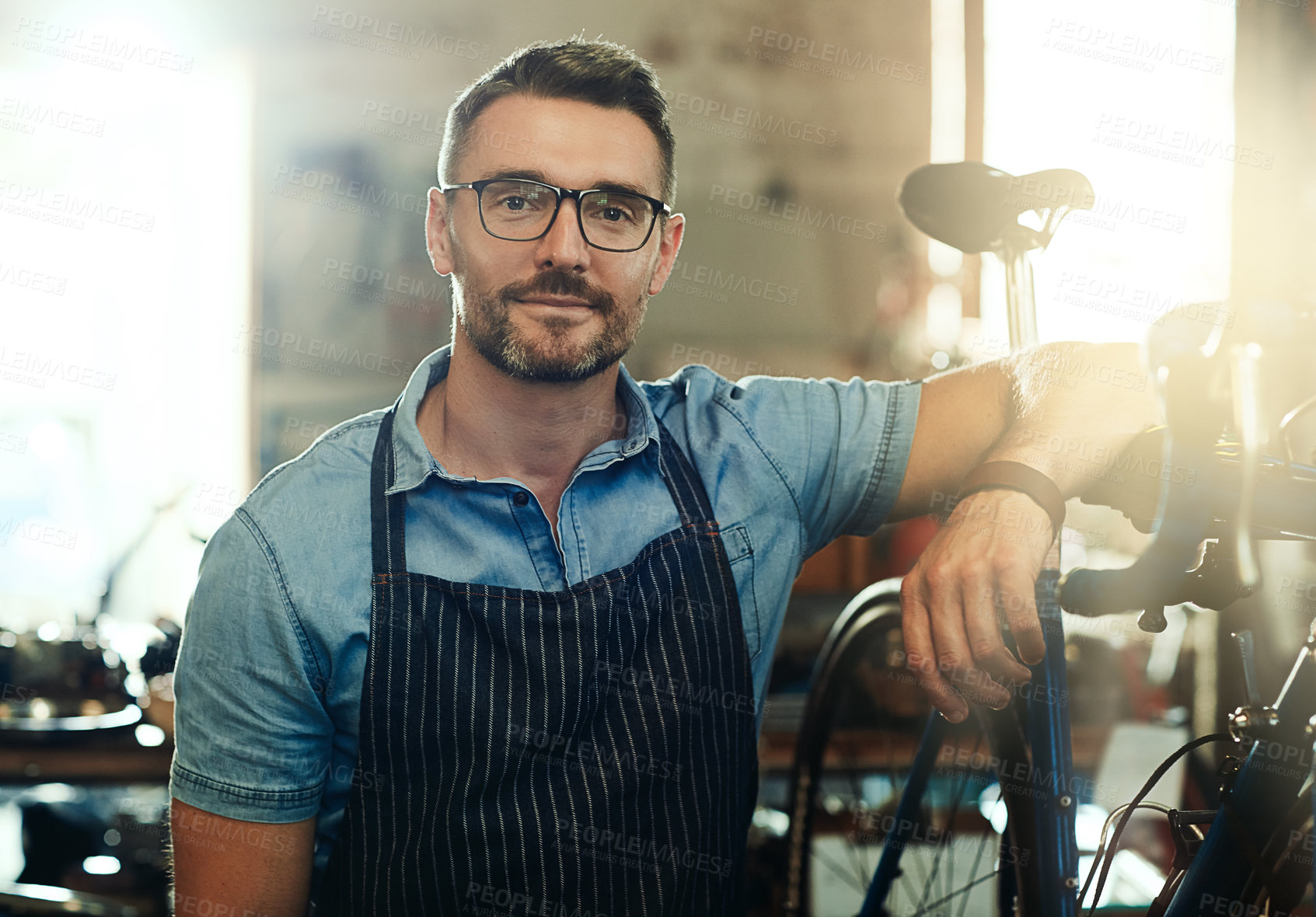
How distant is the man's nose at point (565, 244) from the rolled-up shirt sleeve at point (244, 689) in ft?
1.24

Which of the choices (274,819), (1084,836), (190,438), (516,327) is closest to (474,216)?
(516,327)

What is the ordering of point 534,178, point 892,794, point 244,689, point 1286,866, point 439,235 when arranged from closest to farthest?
point 1286,866
point 244,689
point 534,178
point 439,235
point 892,794

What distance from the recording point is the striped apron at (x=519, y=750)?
888mm

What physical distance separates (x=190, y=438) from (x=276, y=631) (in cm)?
232

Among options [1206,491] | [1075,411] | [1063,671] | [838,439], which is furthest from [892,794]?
[1206,491]

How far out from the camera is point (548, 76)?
3.32ft

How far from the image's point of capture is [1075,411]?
0.92m

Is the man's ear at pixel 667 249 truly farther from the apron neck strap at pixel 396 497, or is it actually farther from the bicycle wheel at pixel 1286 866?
the bicycle wheel at pixel 1286 866

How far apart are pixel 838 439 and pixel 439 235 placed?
1.62 feet

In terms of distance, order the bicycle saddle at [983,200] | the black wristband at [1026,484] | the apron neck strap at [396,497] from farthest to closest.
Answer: the bicycle saddle at [983,200]
the apron neck strap at [396,497]
the black wristband at [1026,484]

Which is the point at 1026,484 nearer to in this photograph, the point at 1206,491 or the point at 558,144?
the point at 1206,491

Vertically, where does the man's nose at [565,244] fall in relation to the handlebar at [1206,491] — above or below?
above

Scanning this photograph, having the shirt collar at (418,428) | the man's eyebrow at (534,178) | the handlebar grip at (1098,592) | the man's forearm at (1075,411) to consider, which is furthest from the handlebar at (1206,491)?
the man's eyebrow at (534,178)

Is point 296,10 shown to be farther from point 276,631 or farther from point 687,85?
point 276,631
